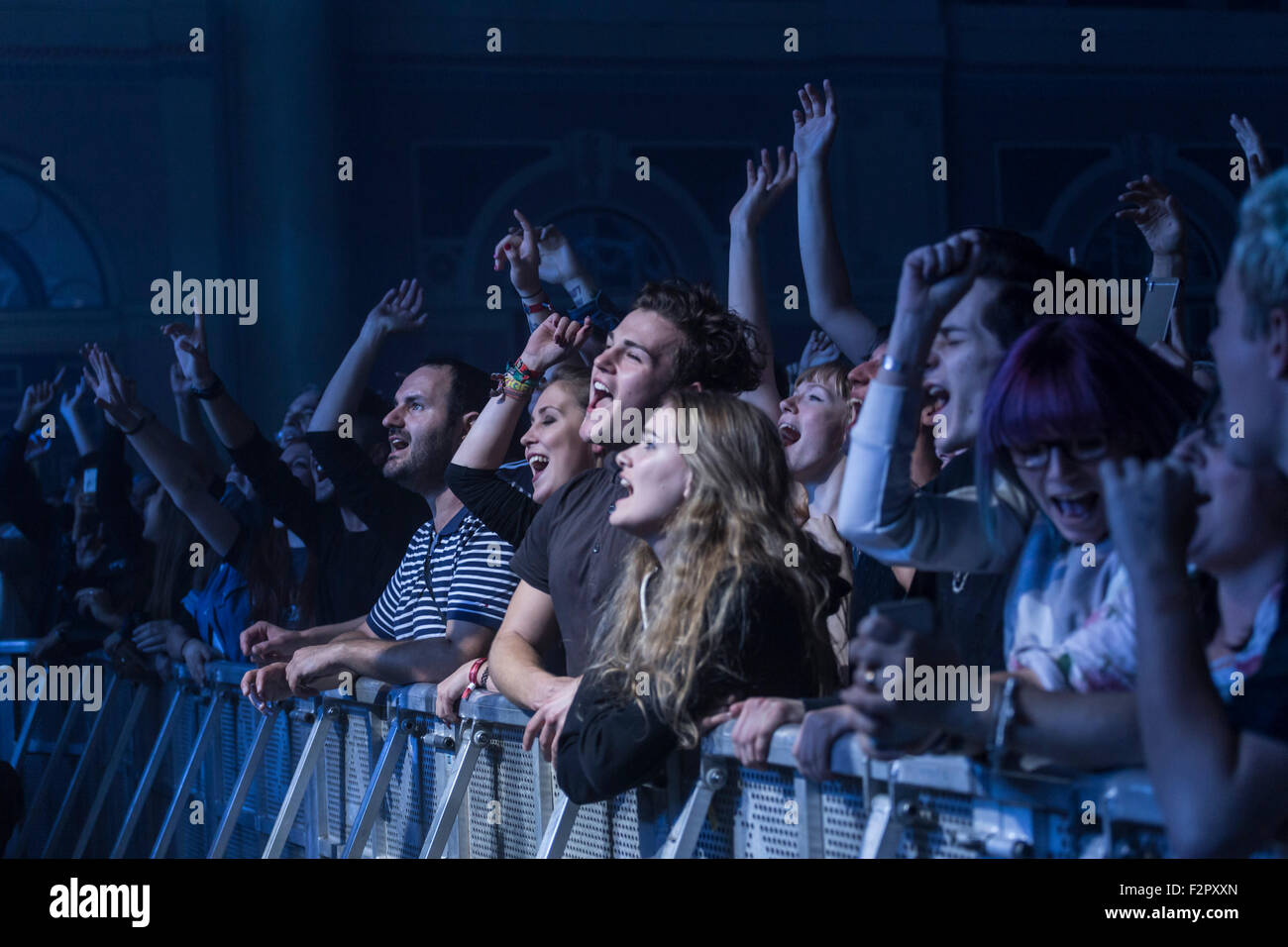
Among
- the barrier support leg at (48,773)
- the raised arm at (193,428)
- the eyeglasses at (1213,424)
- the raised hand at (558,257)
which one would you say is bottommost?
the barrier support leg at (48,773)

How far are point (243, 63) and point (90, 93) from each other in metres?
0.78

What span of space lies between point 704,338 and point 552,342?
0.40 meters

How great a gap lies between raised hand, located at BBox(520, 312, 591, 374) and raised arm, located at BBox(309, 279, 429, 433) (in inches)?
33.4

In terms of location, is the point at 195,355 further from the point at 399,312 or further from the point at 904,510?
the point at 904,510

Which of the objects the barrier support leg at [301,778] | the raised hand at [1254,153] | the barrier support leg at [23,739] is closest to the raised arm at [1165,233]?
the raised hand at [1254,153]

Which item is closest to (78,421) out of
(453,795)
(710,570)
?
(453,795)

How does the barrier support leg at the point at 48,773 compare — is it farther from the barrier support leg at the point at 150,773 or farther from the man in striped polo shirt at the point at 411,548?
the man in striped polo shirt at the point at 411,548

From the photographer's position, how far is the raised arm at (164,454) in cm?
433

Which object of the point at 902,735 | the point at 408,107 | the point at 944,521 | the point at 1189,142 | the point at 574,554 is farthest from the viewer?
the point at 408,107

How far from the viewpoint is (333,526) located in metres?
4.45

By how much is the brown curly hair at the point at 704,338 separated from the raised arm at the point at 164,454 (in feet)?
6.94

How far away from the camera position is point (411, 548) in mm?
3668
